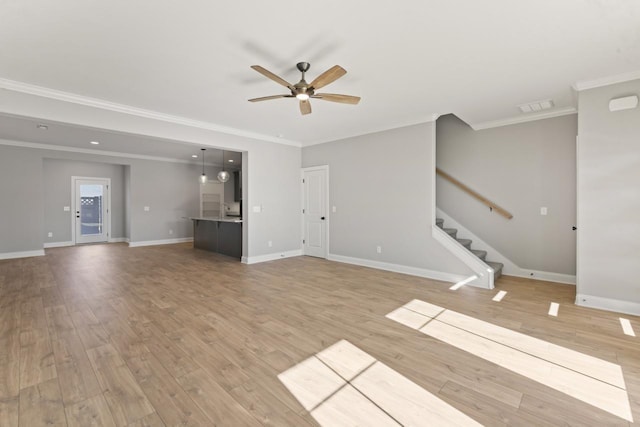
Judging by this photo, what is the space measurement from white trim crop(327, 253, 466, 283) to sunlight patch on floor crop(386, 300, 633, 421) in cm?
147

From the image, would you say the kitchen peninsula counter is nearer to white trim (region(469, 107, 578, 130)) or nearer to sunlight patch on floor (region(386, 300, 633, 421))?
sunlight patch on floor (region(386, 300, 633, 421))

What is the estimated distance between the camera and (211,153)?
821 centimetres

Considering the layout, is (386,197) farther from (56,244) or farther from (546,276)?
(56,244)

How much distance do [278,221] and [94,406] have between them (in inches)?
193

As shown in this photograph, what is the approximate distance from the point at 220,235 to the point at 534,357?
6.71 meters

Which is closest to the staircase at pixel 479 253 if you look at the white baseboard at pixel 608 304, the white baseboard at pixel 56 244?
the white baseboard at pixel 608 304

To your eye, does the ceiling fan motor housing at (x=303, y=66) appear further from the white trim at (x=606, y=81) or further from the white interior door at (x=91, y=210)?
the white interior door at (x=91, y=210)

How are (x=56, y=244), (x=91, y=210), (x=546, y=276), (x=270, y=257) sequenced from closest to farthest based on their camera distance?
(x=546, y=276) < (x=270, y=257) < (x=56, y=244) < (x=91, y=210)

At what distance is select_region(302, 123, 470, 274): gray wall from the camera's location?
4938 millimetres

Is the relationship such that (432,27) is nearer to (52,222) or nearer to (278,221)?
(278,221)

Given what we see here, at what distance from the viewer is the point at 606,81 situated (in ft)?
10.9

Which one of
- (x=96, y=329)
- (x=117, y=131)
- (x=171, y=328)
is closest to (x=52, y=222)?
(x=117, y=131)

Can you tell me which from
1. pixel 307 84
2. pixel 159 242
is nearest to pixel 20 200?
pixel 159 242

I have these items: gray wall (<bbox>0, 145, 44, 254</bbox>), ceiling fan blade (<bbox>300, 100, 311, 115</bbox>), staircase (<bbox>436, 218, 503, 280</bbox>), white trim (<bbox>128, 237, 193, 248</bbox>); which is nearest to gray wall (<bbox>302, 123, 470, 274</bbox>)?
staircase (<bbox>436, 218, 503, 280</bbox>)
